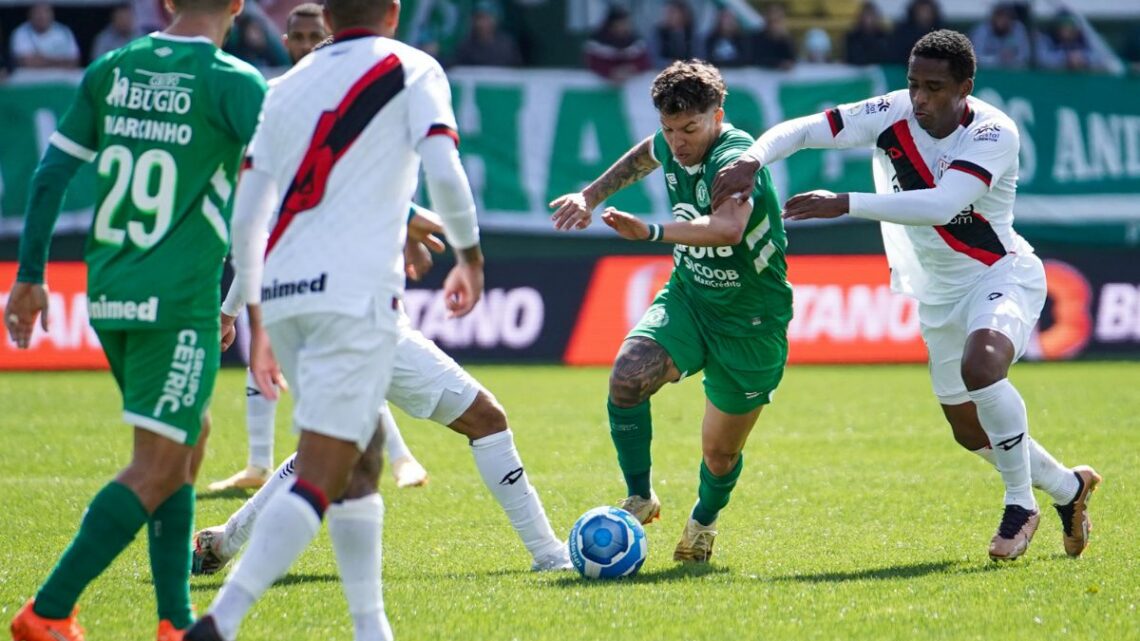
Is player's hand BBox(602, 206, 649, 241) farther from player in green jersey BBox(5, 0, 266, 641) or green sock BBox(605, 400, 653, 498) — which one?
player in green jersey BBox(5, 0, 266, 641)

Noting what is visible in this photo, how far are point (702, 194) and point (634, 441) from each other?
1.17 metres

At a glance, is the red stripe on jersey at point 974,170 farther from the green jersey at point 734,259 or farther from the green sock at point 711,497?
→ the green sock at point 711,497

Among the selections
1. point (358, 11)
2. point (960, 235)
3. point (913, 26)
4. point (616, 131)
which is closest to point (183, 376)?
point (358, 11)

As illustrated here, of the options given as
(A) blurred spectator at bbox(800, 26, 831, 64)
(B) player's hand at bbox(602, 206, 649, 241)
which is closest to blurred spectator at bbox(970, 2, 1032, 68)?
(A) blurred spectator at bbox(800, 26, 831, 64)

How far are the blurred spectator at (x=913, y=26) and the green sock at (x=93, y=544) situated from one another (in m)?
16.4

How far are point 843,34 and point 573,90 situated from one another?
17.0ft

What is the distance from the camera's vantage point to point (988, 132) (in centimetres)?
657

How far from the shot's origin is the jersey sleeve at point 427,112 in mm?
4406

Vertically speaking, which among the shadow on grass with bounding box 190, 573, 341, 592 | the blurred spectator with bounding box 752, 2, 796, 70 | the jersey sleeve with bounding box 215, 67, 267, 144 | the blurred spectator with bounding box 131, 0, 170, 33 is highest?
the jersey sleeve with bounding box 215, 67, 267, 144

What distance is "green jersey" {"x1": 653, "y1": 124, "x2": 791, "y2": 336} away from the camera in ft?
22.0

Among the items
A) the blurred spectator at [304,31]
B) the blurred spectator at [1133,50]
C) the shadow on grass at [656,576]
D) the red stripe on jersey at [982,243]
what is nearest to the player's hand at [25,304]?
the shadow on grass at [656,576]

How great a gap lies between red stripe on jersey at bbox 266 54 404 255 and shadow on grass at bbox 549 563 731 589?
7.28ft

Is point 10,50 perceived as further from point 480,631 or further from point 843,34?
point 480,631

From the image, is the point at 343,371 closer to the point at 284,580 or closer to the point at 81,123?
the point at 81,123
